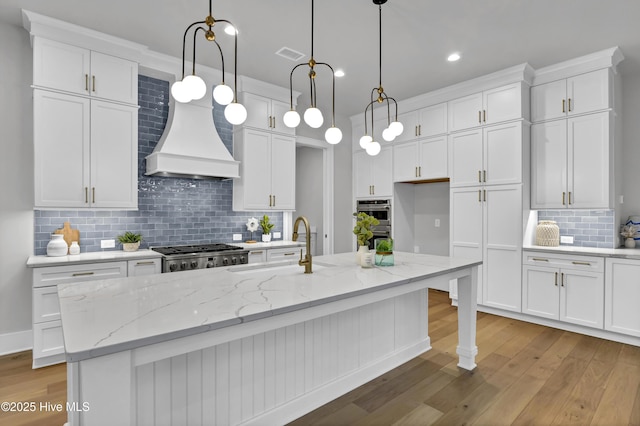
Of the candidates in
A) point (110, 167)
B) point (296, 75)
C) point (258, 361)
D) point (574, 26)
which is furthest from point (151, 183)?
point (574, 26)

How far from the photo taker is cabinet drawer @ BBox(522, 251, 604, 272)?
11.4 ft

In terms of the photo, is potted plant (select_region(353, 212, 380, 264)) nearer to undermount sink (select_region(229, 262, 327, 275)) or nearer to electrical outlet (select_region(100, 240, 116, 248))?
undermount sink (select_region(229, 262, 327, 275))

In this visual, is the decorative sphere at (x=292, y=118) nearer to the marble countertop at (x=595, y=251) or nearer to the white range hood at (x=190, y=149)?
the white range hood at (x=190, y=149)

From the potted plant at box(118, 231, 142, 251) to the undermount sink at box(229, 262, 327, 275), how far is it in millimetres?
1700

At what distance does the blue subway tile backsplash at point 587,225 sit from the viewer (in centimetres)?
379

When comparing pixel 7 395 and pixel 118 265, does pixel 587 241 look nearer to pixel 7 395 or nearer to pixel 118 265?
pixel 118 265

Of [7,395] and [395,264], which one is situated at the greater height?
[395,264]

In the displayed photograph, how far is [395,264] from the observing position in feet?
8.53

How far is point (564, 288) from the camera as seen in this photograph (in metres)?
3.67

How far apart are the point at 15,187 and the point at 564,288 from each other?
5525 mm

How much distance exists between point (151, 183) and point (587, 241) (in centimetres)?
502

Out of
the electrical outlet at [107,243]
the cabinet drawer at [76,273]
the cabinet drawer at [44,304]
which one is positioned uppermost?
the electrical outlet at [107,243]

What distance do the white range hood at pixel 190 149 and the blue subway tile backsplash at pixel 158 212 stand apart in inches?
7.4

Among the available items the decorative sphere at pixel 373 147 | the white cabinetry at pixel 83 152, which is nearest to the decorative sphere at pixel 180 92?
the decorative sphere at pixel 373 147
